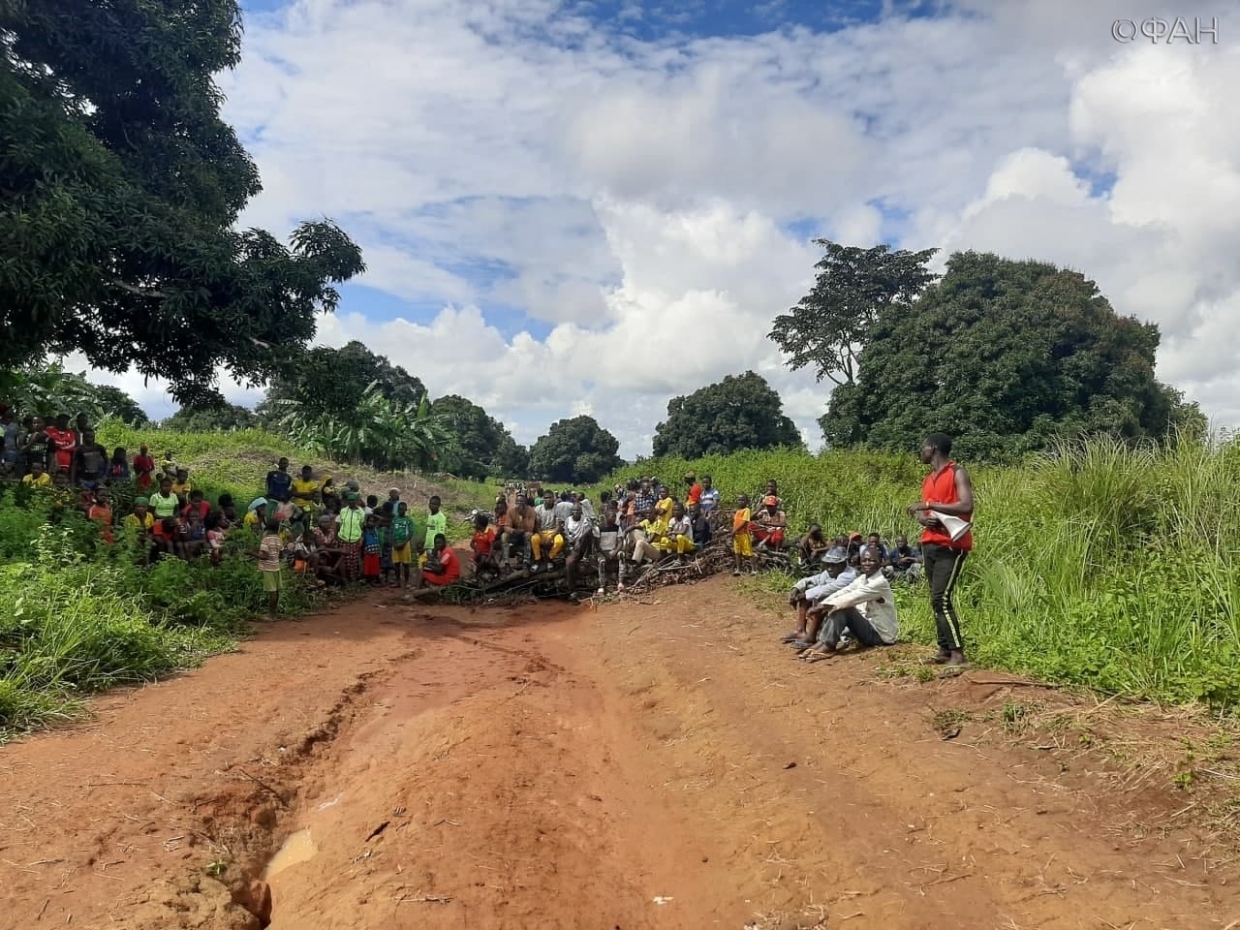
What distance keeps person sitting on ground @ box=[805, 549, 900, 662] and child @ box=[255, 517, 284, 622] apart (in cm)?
703

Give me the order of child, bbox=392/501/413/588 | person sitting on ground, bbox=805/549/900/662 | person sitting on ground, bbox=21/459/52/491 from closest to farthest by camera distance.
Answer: person sitting on ground, bbox=805/549/900/662, person sitting on ground, bbox=21/459/52/491, child, bbox=392/501/413/588

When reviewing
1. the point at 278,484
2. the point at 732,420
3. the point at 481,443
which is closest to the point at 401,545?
the point at 278,484

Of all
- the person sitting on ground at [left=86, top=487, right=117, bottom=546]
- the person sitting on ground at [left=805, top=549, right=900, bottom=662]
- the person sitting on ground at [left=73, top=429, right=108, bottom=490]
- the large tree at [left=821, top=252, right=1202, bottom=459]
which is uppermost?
the large tree at [left=821, top=252, right=1202, bottom=459]

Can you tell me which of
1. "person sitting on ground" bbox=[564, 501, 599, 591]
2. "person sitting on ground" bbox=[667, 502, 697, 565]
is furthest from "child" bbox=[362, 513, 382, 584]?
"person sitting on ground" bbox=[667, 502, 697, 565]

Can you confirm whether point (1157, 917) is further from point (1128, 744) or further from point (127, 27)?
point (127, 27)

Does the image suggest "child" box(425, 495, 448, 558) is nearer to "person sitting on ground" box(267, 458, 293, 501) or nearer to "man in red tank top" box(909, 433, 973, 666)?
"person sitting on ground" box(267, 458, 293, 501)

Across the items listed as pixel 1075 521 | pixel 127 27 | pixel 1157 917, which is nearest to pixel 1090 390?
pixel 1075 521

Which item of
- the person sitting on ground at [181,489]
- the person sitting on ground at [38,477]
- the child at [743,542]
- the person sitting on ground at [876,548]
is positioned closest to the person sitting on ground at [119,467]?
the person sitting on ground at [181,489]

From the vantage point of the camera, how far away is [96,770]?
4.94 m

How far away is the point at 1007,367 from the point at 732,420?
17.0 metres

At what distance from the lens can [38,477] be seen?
11.5m

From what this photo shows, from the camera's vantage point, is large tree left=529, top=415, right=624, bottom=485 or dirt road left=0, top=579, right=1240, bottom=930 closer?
dirt road left=0, top=579, right=1240, bottom=930

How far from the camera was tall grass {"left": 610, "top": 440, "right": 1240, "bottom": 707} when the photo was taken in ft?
16.6

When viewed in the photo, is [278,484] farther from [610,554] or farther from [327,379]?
[610,554]
